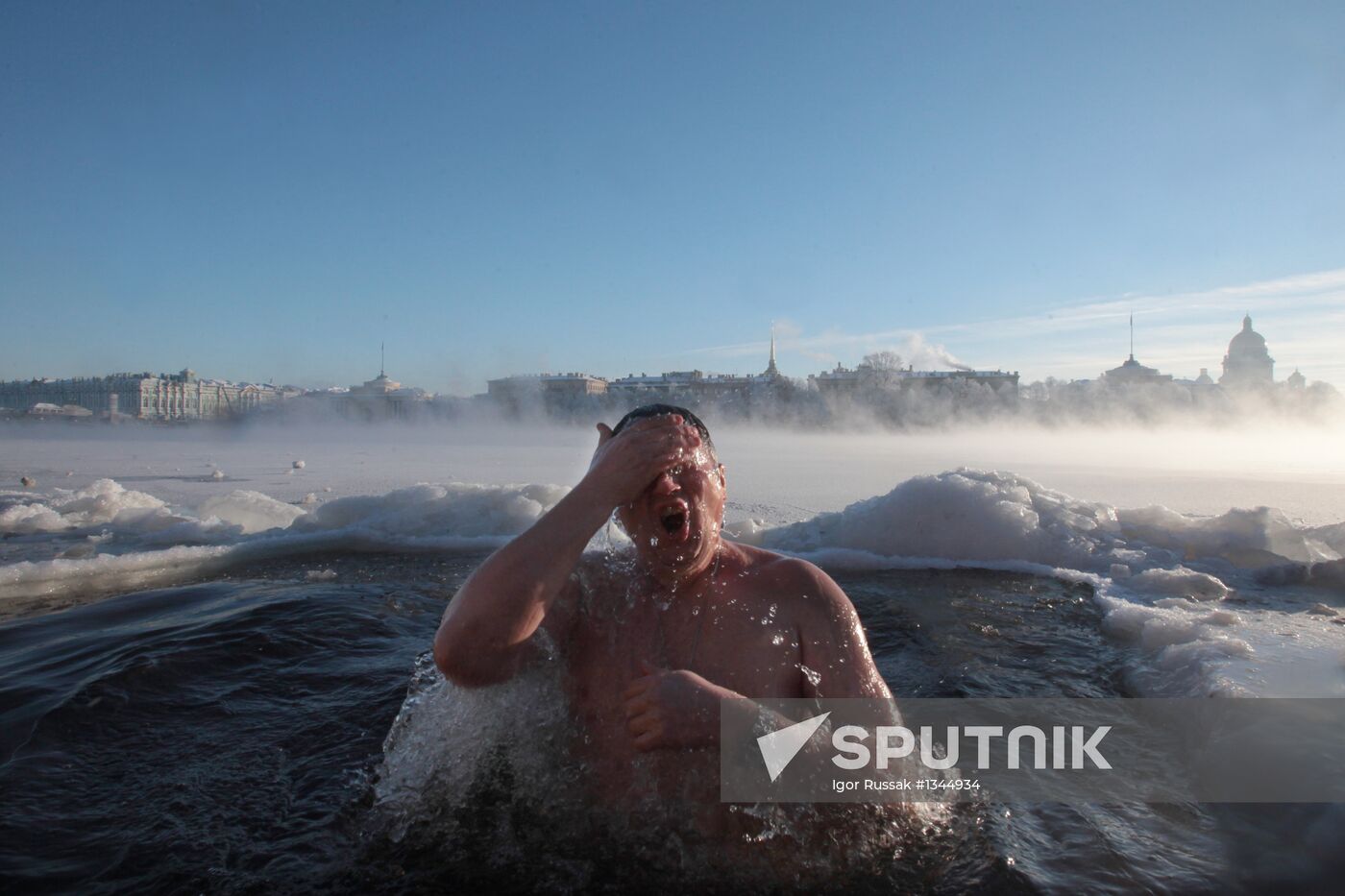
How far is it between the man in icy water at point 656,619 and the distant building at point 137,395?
6634cm

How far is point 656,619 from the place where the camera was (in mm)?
1982

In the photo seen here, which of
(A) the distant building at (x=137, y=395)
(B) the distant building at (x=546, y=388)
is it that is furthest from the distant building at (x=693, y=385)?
(A) the distant building at (x=137, y=395)

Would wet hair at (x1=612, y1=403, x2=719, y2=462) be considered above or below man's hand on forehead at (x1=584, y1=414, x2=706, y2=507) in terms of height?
above

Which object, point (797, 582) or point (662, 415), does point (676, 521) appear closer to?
point (662, 415)

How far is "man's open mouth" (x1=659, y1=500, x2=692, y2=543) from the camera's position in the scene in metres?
1.78

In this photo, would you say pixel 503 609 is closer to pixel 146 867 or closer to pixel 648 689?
pixel 648 689

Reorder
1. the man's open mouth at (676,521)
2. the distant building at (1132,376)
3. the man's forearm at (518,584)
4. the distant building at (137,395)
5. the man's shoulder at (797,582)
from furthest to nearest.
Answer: the distant building at (137,395) < the distant building at (1132,376) < the man's shoulder at (797,582) < the man's open mouth at (676,521) < the man's forearm at (518,584)

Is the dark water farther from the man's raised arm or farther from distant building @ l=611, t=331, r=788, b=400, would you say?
distant building @ l=611, t=331, r=788, b=400

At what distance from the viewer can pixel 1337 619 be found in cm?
414

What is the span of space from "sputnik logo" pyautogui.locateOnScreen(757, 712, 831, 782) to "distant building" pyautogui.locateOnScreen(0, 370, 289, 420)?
6683 centimetres

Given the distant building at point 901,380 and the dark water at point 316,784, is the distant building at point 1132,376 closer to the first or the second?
the distant building at point 901,380

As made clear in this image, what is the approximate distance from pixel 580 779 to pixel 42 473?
1590 centimetres

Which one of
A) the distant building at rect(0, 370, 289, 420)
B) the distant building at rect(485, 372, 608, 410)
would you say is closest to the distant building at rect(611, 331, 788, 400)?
the distant building at rect(485, 372, 608, 410)

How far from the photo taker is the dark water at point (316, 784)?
5.95 ft
